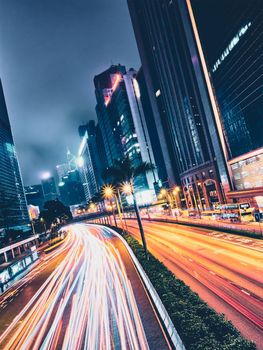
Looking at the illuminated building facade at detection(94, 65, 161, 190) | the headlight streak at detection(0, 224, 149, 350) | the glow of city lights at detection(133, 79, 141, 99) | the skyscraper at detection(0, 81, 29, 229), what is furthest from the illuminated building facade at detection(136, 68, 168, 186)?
the headlight streak at detection(0, 224, 149, 350)

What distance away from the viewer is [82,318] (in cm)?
1847

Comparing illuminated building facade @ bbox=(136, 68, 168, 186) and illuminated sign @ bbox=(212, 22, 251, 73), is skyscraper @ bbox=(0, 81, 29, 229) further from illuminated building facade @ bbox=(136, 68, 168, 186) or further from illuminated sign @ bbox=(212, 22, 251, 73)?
illuminated sign @ bbox=(212, 22, 251, 73)

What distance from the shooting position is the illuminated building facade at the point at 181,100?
71.6 meters

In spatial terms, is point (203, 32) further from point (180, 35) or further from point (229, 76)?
point (180, 35)

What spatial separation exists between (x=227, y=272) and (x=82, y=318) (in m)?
12.5

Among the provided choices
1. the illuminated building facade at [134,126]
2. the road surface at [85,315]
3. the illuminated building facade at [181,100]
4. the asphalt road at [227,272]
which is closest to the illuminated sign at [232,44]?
the illuminated building facade at [181,100]

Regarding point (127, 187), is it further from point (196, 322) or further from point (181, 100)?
point (181, 100)

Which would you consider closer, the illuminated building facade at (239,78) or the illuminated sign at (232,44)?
the illuminated building facade at (239,78)

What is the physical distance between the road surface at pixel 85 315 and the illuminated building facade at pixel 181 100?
51937mm

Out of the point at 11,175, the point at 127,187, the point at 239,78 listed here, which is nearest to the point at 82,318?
the point at 127,187

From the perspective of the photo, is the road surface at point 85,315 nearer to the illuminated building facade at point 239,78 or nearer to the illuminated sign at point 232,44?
the illuminated building facade at point 239,78

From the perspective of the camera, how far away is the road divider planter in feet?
35.3

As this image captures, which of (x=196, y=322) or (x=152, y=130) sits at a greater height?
(x=152, y=130)

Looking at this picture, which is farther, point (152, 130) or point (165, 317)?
point (152, 130)
